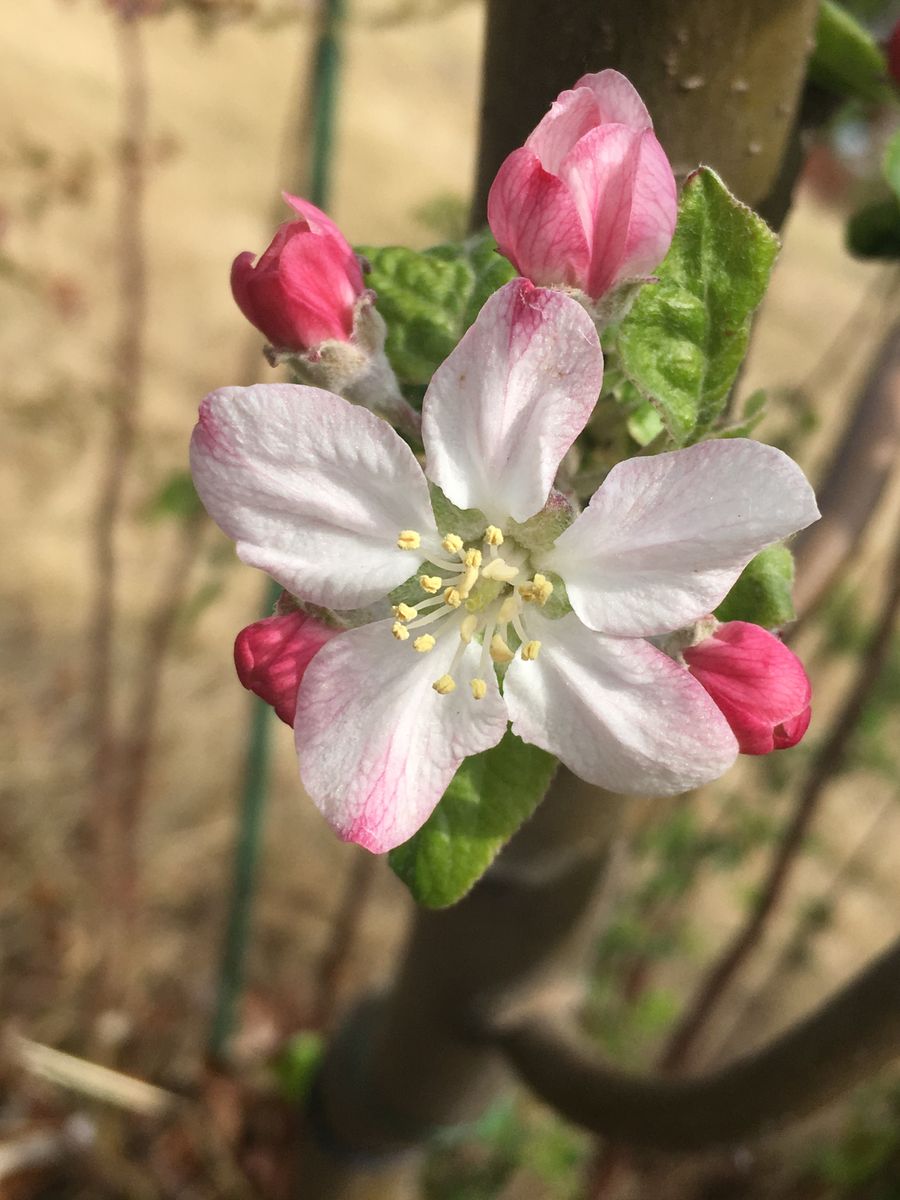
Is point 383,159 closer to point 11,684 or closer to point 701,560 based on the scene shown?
point 11,684

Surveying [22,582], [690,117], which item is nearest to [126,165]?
[690,117]

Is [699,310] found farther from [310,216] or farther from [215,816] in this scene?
[215,816]

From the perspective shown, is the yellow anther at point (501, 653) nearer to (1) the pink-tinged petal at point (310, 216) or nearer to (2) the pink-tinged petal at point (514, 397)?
(2) the pink-tinged petal at point (514, 397)

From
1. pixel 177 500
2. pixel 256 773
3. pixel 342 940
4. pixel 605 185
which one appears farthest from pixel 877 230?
pixel 342 940

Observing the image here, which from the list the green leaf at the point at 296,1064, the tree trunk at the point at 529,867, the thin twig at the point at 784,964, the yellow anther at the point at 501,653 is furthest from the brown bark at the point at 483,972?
the thin twig at the point at 784,964

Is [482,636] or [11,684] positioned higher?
[482,636]

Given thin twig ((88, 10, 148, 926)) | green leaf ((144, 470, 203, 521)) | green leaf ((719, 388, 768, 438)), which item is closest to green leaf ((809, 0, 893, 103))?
green leaf ((719, 388, 768, 438))

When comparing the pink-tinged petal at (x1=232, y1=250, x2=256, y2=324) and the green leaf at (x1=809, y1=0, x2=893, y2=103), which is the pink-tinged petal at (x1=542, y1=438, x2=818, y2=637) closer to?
the pink-tinged petal at (x1=232, y1=250, x2=256, y2=324)
